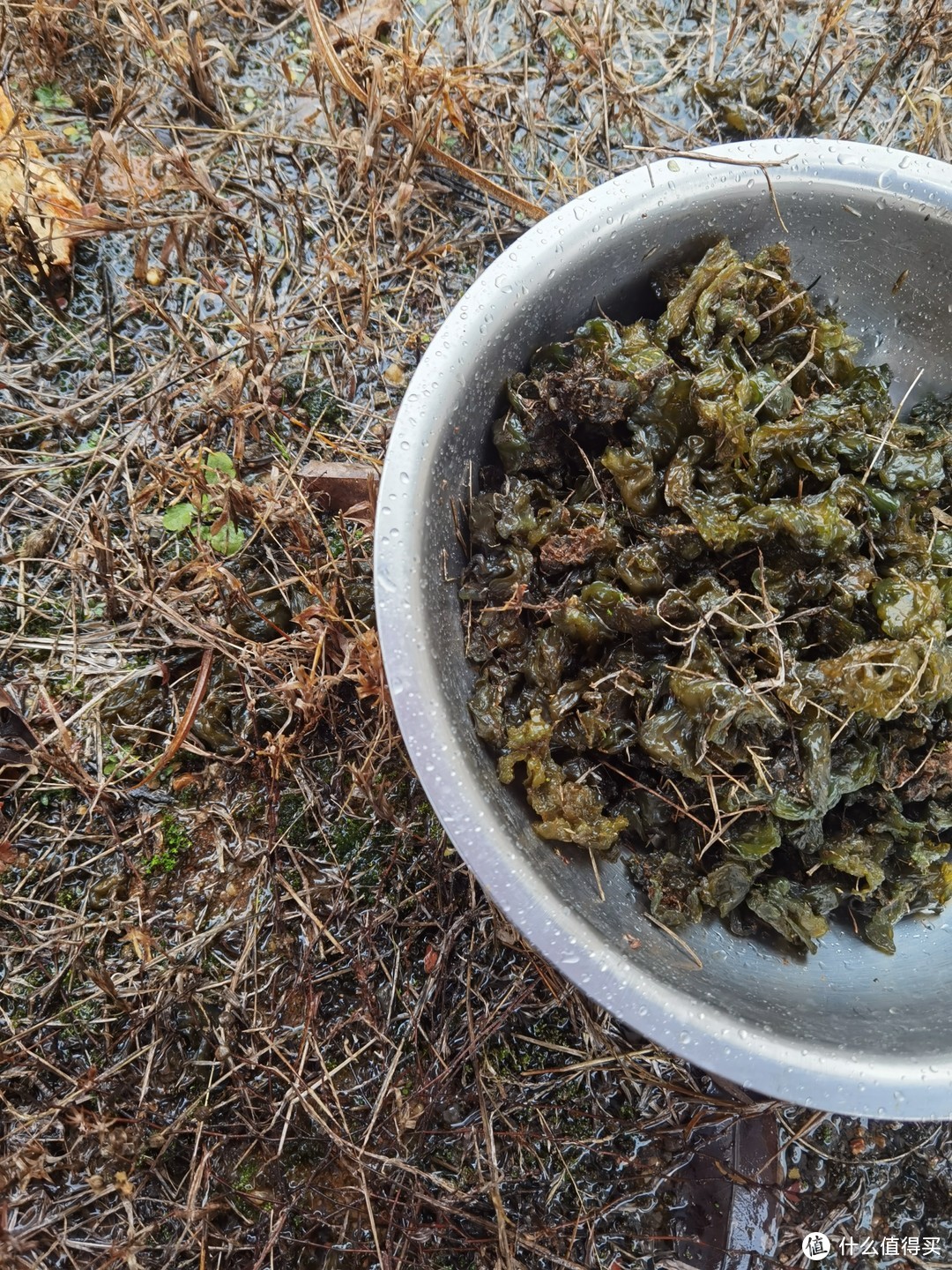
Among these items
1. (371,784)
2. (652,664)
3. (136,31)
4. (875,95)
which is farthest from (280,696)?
(875,95)

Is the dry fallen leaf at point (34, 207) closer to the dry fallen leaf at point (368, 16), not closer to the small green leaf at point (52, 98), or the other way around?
the small green leaf at point (52, 98)

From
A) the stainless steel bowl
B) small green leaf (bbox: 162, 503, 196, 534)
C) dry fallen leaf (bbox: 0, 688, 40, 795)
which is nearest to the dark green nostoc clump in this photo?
the stainless steel bowl

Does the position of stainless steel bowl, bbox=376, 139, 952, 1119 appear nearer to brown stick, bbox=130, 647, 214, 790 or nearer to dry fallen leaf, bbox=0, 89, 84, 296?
brown stick, bbox=130, 647, 214, 790

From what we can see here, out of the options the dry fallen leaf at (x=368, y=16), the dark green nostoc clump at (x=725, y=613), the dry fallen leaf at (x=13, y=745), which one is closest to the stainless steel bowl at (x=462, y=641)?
the dark green nostoc clump at (x=725, y=613)

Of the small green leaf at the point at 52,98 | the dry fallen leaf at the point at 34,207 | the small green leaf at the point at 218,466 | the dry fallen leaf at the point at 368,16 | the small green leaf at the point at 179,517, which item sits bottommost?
the small green leaf at the point at 179,517

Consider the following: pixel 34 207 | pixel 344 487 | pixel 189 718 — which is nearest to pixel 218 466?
pixel 344 487

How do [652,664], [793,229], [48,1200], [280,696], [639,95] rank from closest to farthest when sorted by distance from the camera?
[652,664]
[793,229]
[48,1200]
[280,696]
[639,95]

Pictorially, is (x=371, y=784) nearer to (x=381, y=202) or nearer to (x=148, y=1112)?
(x=148, y=1112)
